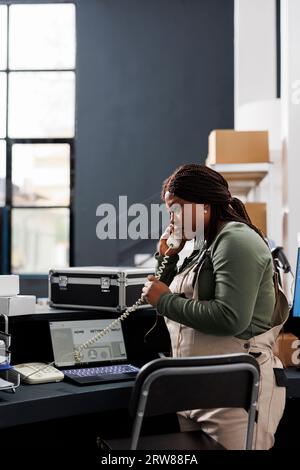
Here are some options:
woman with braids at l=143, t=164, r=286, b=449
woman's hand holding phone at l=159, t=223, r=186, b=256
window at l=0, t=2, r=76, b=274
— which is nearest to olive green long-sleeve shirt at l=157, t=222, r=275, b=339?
woman with braids at l=143, t=164, r=286, b=449

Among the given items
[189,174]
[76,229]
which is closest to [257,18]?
[76,229]

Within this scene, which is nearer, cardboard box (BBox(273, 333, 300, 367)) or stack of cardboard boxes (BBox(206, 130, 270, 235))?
cardboard box (BBox(273, 333, 300, 367))

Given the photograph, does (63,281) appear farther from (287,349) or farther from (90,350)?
(287,349)

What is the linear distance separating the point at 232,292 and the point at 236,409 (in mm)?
345

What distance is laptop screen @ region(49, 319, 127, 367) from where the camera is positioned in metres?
2.10

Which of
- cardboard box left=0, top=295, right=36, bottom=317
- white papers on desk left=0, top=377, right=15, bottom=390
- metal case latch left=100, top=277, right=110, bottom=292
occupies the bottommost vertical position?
white papers on desk left=0, top=377, right=15, bottom=390

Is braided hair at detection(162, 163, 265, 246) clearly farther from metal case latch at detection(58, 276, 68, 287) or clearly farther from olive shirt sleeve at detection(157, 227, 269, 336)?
metal case latch at detection(58, 276, 68, 287)

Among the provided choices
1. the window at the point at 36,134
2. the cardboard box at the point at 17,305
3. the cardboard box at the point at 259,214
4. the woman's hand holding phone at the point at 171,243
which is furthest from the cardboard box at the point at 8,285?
the window at the point at 36,134

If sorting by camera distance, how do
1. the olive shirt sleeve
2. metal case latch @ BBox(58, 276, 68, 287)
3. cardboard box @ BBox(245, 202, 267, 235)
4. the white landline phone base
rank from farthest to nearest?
cardboard box @ BBox(245, 202, 267, 235), metal case latch @ BBox(58, 276, 68, 287), the white landline phone base, the olive shirt sleeve

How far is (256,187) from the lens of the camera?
412 centimetres

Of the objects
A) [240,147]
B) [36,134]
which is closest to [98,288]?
[240,147]

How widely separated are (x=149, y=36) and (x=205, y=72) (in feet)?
2.25

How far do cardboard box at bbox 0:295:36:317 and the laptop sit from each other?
0.14m

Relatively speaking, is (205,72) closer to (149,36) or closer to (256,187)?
(149,36)
